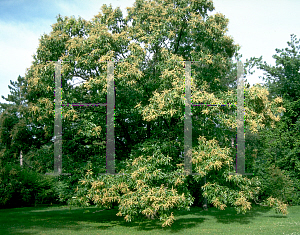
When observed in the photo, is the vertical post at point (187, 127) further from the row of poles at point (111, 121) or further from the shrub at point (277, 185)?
the shrub at point (277, 185)

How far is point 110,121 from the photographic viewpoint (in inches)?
455

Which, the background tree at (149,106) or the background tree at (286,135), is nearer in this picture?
the background tree at (149,106)

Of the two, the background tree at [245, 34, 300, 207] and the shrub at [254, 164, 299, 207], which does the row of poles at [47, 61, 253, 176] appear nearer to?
the shrub at [254, 164, 299, 207]

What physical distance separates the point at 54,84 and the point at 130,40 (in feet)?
11.8

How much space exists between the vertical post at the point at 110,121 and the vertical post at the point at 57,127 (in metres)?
1.83

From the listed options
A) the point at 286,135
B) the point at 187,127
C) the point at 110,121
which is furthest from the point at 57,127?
the point at 286,135

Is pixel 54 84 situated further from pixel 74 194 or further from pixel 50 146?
pixel 74 194

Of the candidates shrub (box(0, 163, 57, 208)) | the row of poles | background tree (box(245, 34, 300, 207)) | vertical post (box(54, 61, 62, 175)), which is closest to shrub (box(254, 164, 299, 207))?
background tree (box(245, 34, 300, 207))

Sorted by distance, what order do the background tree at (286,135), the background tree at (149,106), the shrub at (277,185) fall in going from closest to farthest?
1. the background tree at (149,106)
2. the shrub at (277,185)
3. the background tree at (286,135)

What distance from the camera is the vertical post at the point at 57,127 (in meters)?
11.0

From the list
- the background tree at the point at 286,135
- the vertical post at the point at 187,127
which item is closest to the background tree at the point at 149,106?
the vertical post at the point at 187,127

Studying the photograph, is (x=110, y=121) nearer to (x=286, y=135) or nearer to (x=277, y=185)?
(x=277, y=185)

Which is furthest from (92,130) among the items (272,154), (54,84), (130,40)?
(272,154)

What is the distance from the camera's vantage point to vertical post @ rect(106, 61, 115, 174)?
10972 mm
